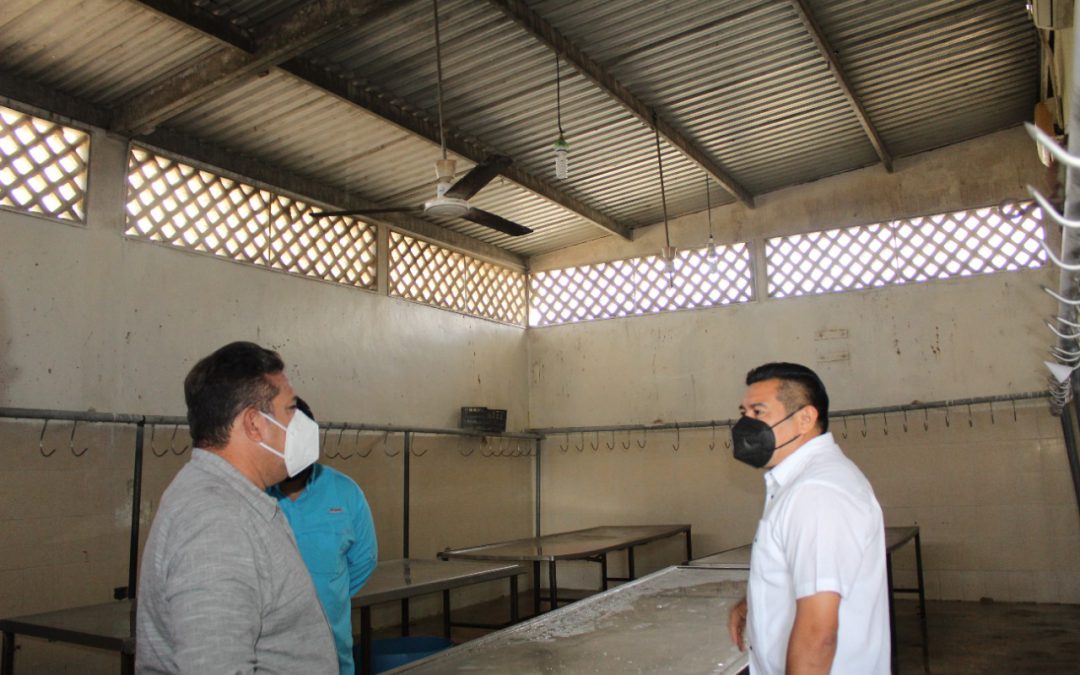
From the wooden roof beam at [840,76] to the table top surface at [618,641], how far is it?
3.06 meters

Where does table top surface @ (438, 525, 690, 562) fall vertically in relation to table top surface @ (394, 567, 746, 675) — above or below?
below

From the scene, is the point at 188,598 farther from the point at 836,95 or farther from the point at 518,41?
the point at 836,95

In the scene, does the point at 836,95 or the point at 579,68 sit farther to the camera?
the point at 836,95

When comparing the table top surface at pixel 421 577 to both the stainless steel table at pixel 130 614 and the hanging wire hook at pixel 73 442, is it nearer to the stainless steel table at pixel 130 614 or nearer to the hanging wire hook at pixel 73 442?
the stainless steel table at pixel 130 614

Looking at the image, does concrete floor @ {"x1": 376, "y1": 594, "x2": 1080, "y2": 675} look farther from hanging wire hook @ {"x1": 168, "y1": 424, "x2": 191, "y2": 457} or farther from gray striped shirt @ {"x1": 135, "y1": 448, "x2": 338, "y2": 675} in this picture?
gray striped shirt @ {"x1": 135, "y1": 448, "x2": 338, "y2": 675}

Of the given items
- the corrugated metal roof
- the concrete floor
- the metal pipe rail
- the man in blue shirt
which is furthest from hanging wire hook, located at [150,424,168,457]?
the metal pipe rail

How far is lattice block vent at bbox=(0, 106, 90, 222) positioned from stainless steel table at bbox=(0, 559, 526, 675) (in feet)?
7.08

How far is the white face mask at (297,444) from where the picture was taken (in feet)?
4.51

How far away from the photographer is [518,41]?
4.20 metres

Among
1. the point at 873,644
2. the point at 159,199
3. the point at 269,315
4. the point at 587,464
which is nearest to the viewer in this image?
the point at 873,644

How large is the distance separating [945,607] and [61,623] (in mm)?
5578

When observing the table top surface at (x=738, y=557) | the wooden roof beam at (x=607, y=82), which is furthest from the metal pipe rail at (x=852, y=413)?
the wooden roof beam at (x=607, y=82)

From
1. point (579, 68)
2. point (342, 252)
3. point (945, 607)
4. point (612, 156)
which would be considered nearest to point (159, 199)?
point (342, 252)

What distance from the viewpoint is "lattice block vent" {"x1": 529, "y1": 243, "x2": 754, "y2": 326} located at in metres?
6.87
